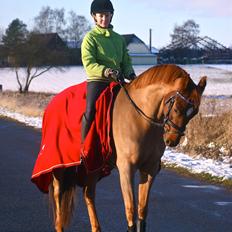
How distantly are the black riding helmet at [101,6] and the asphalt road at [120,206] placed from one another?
2488mm

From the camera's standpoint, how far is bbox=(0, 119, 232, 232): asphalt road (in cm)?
622

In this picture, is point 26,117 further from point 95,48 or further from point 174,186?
point 95,48

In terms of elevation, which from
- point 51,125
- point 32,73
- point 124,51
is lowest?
point 32,73

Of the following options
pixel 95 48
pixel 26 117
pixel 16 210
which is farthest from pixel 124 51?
pixel 26 117

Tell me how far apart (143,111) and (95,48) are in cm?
89

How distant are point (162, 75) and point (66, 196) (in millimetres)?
1910

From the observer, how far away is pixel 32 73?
1960 inches

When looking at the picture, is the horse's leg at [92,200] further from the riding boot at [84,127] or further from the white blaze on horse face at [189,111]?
the white blaze on horse face at [189,111]

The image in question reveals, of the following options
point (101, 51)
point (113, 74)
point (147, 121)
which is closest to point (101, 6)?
point (101, 51)

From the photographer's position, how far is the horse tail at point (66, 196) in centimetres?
565

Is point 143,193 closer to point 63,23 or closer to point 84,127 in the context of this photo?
point 84,127

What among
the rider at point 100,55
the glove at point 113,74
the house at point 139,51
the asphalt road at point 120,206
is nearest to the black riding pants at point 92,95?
the rider at point 100,55

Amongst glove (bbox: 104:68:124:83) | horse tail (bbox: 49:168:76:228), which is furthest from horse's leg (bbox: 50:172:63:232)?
glove (bbox: 104:68:124:83)

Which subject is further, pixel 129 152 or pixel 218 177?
pixel 218 177
